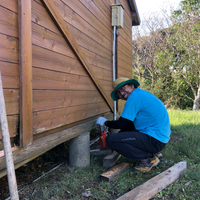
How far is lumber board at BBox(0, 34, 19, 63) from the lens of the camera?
172 centimetres

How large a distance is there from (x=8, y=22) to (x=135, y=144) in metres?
2.22

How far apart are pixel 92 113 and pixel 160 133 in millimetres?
1263

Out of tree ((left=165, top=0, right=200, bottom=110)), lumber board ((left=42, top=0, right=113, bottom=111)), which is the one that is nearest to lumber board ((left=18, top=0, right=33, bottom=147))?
lumber board ((left=42, top=0, right=113, bottom=111))

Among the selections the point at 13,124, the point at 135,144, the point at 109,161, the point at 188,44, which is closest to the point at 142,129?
the point at 135,144

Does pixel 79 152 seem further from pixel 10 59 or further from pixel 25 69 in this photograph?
pixel 10 59

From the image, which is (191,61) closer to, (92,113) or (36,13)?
(92,113)

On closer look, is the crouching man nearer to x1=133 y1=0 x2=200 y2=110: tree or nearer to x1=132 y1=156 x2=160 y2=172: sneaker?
x1=132 y1=156 x2=160 y2=172: sneaker

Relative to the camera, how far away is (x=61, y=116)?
2.62m

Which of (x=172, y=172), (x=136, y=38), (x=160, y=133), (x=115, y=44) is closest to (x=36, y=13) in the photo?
(x=160, y=133)

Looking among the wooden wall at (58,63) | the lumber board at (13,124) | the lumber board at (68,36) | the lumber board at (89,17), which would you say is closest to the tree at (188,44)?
the lumber board at (89,17)

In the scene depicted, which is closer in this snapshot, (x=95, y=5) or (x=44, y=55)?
(x=44, y=55)

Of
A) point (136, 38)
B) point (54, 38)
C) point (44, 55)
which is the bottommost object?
point (44, 55)

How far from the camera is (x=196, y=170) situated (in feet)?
9.52

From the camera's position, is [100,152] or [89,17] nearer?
[89,17]
